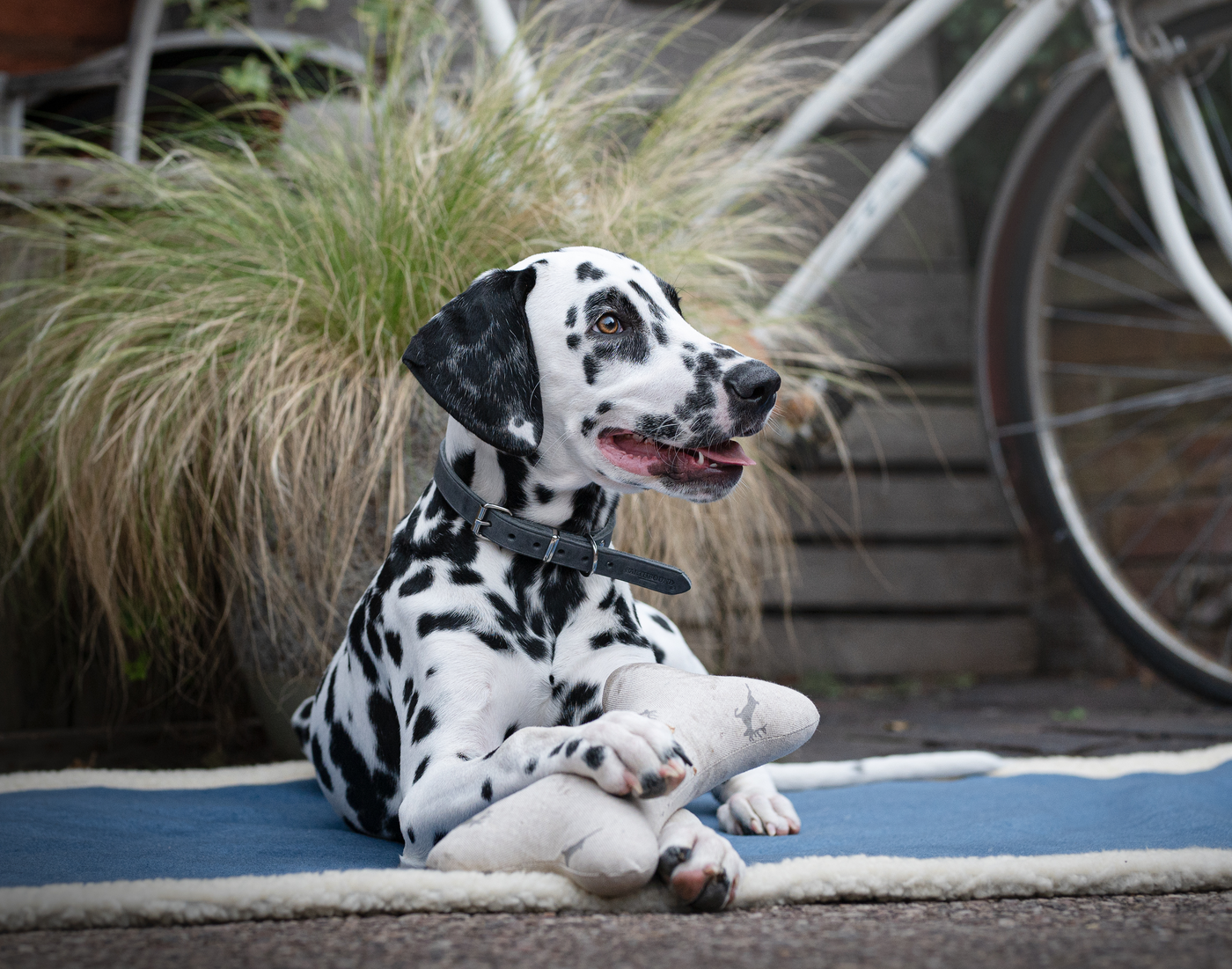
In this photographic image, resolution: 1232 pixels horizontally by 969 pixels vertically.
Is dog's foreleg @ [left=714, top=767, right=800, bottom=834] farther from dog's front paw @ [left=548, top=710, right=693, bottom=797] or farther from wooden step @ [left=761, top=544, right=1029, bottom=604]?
wooden step @ [left=761, top=544, right=1029, bottom=604]

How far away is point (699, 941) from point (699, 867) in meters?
0.13

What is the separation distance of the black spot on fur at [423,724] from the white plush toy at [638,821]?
168mm

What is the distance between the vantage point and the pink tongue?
4.95 ft

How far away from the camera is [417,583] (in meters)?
1.55

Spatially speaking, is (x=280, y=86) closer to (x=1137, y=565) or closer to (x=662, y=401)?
(x=662, y=401)

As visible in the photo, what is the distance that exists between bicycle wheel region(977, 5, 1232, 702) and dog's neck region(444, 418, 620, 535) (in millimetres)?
1931

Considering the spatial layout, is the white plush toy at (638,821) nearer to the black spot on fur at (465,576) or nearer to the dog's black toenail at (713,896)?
the dog's black toenail at (713,896)

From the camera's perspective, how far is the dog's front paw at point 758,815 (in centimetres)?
173

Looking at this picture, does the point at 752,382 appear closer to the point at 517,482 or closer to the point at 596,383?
the point at 596,383

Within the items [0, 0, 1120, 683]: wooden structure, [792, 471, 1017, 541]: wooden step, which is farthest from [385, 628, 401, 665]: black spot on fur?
[792, 471, 1017, 541]: wooden step

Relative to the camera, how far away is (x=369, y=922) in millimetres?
1186

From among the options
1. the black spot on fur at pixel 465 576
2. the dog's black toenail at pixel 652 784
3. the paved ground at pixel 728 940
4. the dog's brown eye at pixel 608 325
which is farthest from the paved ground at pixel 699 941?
the dog's brown eye at pixel 608 325

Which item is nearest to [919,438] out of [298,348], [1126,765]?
[1126,765]

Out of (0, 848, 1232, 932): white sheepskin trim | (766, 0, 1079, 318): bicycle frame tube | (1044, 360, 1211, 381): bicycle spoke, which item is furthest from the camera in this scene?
(1044, 360, 1211, 381): bicycle spoke
